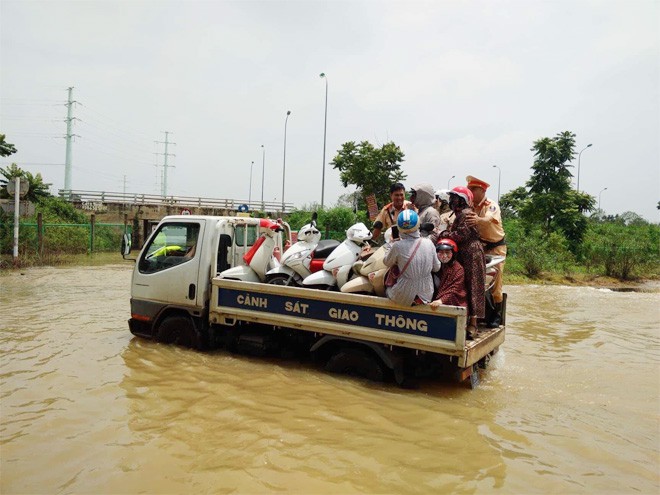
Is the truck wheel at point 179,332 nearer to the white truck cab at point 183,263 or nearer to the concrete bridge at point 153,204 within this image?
the white truck cab at point 183,263

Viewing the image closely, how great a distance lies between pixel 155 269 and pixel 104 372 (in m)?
1.55

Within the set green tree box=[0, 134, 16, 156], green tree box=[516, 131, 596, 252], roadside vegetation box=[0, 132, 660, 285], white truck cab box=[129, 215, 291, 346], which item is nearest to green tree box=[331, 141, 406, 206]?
roadside vegetation box=[0, 132, 660, 285]

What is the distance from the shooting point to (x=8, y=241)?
59.6 feet

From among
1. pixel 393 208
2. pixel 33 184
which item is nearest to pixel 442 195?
pixel 393 208

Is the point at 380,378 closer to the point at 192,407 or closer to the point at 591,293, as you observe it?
the point at 192,407

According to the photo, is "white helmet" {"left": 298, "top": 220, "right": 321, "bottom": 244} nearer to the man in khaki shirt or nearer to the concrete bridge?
the man in khaki shirt

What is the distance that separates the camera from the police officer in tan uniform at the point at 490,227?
5836 mm

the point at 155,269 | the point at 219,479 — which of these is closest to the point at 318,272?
the point at 155,269

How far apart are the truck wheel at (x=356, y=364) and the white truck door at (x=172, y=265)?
6.81 feet

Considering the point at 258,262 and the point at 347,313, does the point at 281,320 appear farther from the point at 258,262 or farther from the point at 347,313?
the point at 258,262

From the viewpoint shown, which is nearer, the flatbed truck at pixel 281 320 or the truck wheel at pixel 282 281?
the flatbed truck at pixel 281 320

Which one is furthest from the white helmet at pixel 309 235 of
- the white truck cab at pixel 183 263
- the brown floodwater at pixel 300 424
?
the brown floodwater at pixel 300 424

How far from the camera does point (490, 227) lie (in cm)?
583

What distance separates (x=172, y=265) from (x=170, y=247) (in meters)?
0.32
